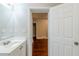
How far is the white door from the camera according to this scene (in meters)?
1.67

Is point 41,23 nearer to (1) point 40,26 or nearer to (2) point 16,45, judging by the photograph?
(1) point 40,26

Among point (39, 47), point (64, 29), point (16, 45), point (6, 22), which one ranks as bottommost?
point (39, 47)

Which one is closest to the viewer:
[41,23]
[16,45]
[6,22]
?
[16,45]

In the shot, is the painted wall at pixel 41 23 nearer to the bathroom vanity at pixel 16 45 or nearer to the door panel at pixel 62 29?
the door panel at pixel 62 29

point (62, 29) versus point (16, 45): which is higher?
point (62, 29)

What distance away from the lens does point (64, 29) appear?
5.56ft

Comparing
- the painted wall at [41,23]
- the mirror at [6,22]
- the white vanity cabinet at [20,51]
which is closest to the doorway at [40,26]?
the painted wall at [41,23]

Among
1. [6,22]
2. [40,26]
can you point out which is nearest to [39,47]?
[40,26]

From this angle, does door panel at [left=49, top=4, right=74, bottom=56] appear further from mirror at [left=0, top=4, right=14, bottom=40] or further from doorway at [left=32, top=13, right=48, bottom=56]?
mirror at [left=0, top=4, right=14, bottom=40]

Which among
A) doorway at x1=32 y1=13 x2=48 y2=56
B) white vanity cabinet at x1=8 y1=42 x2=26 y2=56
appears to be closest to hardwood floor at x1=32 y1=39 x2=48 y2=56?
doorway at x1=32 y1=13 x2=48 y2=56

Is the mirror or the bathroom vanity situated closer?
the bathroom vanity

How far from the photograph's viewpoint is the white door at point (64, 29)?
1.67 meters

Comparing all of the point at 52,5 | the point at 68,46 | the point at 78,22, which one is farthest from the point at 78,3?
the point at 68,46

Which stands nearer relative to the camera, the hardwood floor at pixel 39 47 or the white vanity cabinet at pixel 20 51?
the white vanity cabinet at pixel 20 51
